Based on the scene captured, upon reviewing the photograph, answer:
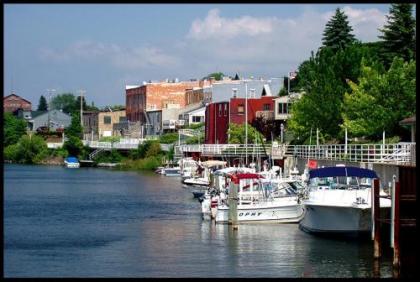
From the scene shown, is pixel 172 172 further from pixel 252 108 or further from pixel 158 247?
pixel 158 247

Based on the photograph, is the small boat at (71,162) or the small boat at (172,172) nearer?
the small boat at (172,172)

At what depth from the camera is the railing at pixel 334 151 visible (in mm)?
51094

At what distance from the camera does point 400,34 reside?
85.0m

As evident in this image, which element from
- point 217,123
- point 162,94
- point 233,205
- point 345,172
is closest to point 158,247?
point 345,172

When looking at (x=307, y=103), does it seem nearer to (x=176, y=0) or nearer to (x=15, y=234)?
(x=15, y=234)

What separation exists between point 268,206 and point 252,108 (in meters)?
72.6

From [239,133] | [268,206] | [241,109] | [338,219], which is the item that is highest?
[241,109]

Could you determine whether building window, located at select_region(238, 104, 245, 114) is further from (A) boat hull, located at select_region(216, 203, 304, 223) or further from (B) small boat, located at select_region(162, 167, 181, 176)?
(A) boat hull, located at select_region(216, 203, 304, 223)

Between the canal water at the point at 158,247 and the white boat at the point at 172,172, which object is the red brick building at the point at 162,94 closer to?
the white boat at the point at 172,172

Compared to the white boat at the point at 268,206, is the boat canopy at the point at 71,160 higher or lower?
higher

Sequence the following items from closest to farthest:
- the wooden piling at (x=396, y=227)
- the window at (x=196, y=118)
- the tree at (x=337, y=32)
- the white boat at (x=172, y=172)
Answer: the wooden piling at (x=396, y=227)
the tree at (x=337, y=32)
the white boat at (x=172, y=172)
the window at (x=196, y=118)

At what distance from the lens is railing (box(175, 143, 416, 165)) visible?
2012 inches

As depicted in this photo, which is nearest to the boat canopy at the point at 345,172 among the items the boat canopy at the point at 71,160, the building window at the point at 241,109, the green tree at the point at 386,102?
the green tree at the point at 386,102

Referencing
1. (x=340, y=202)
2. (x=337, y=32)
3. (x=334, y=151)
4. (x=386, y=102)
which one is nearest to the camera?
(x=340, y=202)
